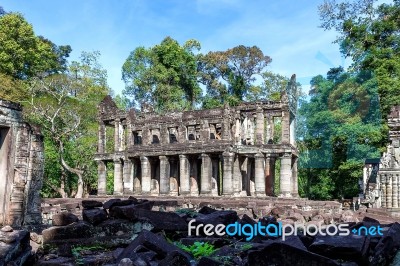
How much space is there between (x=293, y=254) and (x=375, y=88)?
1060 inches

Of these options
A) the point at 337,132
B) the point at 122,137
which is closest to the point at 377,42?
the point at 337,132

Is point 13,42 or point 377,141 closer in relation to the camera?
point 377,141

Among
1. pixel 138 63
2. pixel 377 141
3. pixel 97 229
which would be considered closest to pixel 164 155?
pixel 377 141

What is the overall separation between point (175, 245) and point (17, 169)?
5115 millimetres

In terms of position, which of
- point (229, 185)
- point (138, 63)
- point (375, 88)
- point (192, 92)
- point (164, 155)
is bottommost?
point (229, 185)

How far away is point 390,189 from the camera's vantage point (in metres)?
17.5

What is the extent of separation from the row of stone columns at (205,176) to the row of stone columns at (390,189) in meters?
11.3

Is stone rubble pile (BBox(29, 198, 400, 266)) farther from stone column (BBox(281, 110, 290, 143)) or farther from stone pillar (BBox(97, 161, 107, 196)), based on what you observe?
stone pillar (BBox(97, 161, 107, 196))

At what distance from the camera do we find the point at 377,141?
27391mm

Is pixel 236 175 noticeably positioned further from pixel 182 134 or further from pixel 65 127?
pixel 65 127

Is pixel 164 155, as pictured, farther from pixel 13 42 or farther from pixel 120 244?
pixel 120 244

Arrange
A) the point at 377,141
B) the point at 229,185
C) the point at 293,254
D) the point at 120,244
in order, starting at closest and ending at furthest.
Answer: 1. the point at 293,254
2. the point at 120,244
3. the point at 377,141
4. the point at 229,185

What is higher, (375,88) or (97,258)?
(375,88)

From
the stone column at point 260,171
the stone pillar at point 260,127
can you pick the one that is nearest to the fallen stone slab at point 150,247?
the stone column at point 260,171
